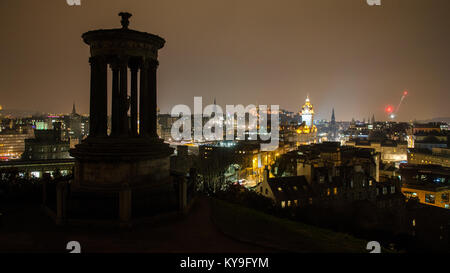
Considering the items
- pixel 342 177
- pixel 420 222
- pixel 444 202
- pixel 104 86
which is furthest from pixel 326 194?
pixel 104 86

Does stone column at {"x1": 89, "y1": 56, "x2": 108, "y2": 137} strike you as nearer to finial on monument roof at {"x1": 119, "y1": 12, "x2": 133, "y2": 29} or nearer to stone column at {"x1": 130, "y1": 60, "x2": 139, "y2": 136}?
stone column at {"x1": 130, "y1": 60, "x2": 139, "y2": 136}

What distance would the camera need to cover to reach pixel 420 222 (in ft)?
132

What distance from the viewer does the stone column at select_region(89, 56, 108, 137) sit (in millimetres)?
15781

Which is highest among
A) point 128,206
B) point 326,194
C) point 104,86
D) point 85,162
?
point 104,86

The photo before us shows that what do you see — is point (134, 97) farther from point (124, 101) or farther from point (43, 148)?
point (43, 148)

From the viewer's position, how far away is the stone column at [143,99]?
1607 centimetres

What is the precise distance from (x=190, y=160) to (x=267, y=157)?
103ft

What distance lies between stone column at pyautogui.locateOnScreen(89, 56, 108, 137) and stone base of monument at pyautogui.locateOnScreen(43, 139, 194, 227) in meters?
0.98

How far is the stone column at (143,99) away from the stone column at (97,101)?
1707 millimetres

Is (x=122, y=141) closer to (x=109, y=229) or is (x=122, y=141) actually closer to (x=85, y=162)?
(x=85, y=162)

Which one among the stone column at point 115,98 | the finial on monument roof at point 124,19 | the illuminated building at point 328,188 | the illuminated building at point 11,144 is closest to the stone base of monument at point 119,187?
the stone column at point 115,98

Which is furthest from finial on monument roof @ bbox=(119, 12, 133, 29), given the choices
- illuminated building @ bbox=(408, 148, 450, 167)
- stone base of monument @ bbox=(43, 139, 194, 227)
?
illuminated building @ bbox=(408, 148, 450, 167)

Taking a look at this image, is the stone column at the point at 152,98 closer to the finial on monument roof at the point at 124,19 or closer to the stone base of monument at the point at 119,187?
the stone base of monument at the point at 119,187

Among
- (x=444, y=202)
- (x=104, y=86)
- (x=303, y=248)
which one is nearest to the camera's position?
(x=303, y=248)
